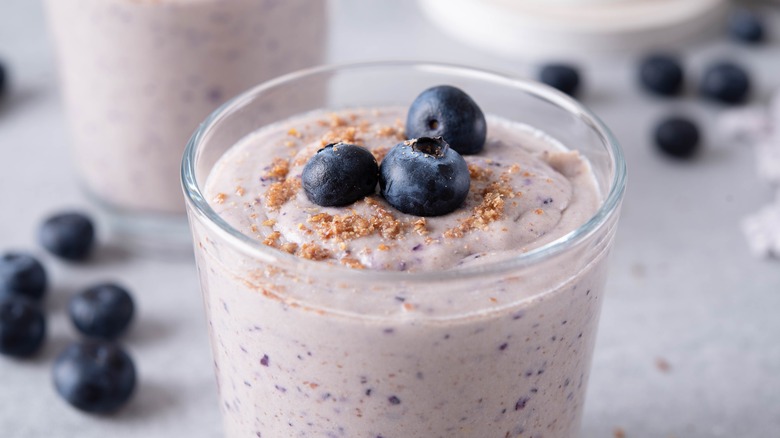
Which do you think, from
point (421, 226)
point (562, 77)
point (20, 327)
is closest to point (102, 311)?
point (20, 327)

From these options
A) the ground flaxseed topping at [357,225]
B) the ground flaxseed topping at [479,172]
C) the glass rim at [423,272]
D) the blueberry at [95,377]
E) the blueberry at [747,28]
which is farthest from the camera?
the blueberry at [747,28]

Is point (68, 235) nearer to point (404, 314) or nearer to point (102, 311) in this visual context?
point (102, 311)

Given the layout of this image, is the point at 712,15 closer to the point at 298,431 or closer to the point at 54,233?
the point at 54,233

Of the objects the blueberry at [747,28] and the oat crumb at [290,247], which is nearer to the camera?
the oat crumb at [290,247]

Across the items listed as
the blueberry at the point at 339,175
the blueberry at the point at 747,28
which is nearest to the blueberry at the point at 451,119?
the blueberry at the point at 339,175

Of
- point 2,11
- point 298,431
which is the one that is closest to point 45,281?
point 298,431

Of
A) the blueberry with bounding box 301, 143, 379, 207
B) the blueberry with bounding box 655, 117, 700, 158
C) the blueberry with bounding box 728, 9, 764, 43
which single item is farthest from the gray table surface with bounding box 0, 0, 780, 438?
the blueberry with bounding box 301, 143, 379, 207

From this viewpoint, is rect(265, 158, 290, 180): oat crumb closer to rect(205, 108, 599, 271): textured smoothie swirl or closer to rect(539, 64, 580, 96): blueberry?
rect(205, 108, 599, 271): textured smoothie swirl

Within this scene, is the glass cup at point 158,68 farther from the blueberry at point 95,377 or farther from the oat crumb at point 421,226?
→ the oat crumb at point 421,226
